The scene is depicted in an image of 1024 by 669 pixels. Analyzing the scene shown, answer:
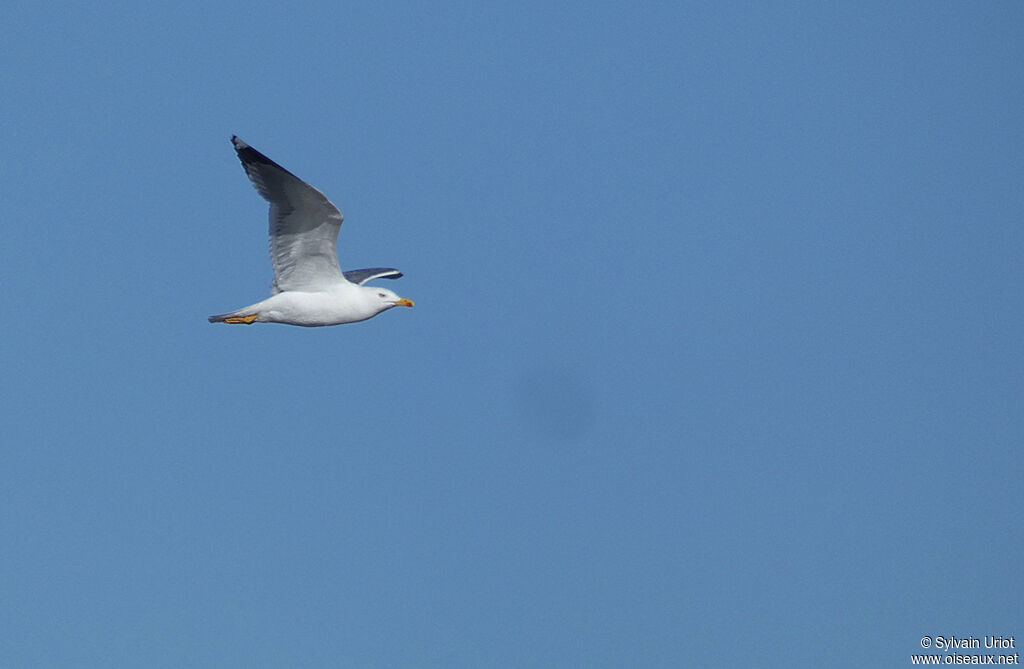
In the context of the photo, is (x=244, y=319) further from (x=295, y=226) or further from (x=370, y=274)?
(x=370, y=274)

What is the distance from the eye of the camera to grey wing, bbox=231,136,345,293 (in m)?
22.0

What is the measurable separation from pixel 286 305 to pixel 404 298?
7.45 ft

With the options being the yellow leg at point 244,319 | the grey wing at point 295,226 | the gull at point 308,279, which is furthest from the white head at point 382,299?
the yellow leg at point 244,319

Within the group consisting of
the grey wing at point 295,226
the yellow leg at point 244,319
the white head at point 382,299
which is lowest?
the yellow leg at point 244,319

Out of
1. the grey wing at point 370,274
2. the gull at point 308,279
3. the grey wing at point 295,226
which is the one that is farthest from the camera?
the grey wing at point 370,274

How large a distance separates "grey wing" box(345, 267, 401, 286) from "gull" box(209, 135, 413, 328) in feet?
9.75

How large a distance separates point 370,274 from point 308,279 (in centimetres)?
424

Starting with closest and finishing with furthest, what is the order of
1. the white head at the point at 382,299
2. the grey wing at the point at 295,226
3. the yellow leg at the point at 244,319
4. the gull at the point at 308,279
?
the grey wing at the point at 295,226
the gull at the point at 308,279
the yellow leg at the point at 244,319
the white head at the point at 382,299

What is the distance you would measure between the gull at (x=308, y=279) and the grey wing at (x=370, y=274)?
9.75 feet

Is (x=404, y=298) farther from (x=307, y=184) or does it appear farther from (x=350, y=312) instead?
(x=307, y=184)

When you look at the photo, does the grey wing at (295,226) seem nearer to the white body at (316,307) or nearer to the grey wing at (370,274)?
the white body at (316,307)

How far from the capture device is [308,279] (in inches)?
942

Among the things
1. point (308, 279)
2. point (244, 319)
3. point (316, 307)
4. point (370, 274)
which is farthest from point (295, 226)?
point (370, 274)

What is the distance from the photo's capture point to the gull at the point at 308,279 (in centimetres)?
2284
